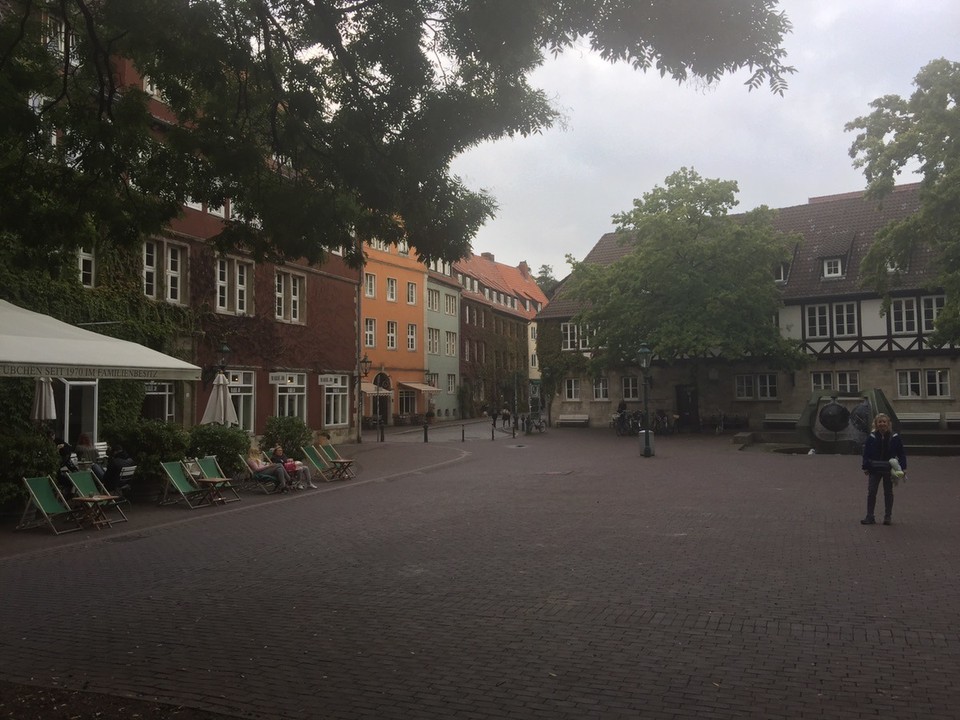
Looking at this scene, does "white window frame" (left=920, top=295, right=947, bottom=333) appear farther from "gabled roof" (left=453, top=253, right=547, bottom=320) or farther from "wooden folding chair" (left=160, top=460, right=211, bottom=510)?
"gabled roof" (left=453, top=253, right=547, bottom=320)

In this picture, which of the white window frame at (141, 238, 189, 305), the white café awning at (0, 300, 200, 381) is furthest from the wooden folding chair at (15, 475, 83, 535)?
the white window frame at (141, 238, 189, 305)

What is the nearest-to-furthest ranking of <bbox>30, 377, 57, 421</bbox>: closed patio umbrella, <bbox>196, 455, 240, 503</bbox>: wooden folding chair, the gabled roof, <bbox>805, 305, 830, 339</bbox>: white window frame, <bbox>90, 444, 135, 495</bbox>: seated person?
<bbox>90, 444, 135, 495</bbox>: seated person < <bbox>196, 455, 240, 503</bbox>: wooden folding chair < <bbox>30, 377, 57, 421</bbox>: closed patio umbrella < <bbox>805, 305, 830, 339</bbox>: white window frame < the gabled roof

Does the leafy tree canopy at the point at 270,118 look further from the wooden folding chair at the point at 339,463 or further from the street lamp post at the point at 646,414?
the street lamp post at the point at 646,414

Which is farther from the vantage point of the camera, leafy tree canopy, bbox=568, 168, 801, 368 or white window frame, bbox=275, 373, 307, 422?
leafy tree canopy, bbox=568, 168, 801, 368

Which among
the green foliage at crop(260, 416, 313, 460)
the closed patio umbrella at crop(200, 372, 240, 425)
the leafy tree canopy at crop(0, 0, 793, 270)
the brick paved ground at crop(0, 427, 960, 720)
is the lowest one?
the brick paved ground at crop(0, 427, 960, 720)

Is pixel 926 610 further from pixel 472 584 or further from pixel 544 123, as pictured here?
pixel 544 123

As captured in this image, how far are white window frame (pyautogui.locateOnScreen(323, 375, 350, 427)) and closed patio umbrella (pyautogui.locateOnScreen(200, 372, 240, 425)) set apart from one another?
44.2 feet

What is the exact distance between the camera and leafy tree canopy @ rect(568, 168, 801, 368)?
37.4 metres

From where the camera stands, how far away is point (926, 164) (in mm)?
25000

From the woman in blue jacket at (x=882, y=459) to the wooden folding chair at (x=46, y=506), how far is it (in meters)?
11.3

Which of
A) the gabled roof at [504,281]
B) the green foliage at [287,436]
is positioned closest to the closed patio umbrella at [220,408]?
the green foliage at [287,436]

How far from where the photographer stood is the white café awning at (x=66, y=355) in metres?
12.0

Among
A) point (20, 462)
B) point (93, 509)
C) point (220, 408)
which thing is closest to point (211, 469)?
point (220, 408)

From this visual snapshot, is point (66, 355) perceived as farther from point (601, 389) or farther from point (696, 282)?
point (601, 389)
